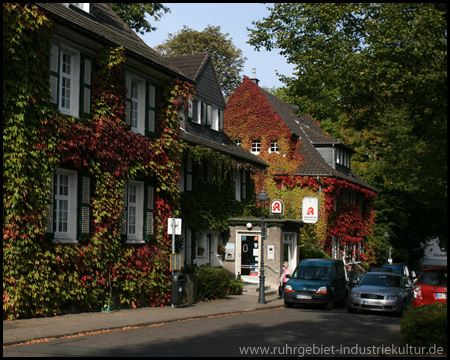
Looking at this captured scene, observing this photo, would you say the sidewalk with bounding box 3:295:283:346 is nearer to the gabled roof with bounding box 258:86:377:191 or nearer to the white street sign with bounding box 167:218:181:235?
the white street sign with bounding box 167:218:181:235

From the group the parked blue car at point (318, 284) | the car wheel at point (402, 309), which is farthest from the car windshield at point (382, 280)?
the parked blue car at point (318, 284)

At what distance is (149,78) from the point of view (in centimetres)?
2231

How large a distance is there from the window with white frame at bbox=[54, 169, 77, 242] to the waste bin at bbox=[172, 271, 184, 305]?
13.9ft

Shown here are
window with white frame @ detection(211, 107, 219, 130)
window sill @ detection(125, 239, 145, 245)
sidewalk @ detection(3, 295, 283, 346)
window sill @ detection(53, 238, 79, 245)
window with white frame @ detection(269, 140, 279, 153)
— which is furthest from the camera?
window with white frame @ detection(269, 140, 279, 153)

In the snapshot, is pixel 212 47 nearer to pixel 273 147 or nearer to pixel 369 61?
pixel 273 147

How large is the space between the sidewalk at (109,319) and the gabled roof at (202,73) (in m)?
11.9

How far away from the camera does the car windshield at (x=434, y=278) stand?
17.8 meters

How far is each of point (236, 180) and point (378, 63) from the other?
52.7 ft

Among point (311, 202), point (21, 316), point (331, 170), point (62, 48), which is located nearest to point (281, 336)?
point (21, 316)

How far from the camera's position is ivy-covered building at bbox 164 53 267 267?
1103 inches

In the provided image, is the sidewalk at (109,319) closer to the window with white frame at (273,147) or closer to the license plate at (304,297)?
the license plate at (304,297)

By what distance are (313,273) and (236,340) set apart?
1239cm

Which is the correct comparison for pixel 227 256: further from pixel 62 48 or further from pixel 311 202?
pixel 62 48

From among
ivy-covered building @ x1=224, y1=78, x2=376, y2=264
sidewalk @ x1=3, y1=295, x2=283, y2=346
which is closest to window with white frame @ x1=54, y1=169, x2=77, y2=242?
sidewalk @ x1=3, y1=295, x2=283, y2=346
